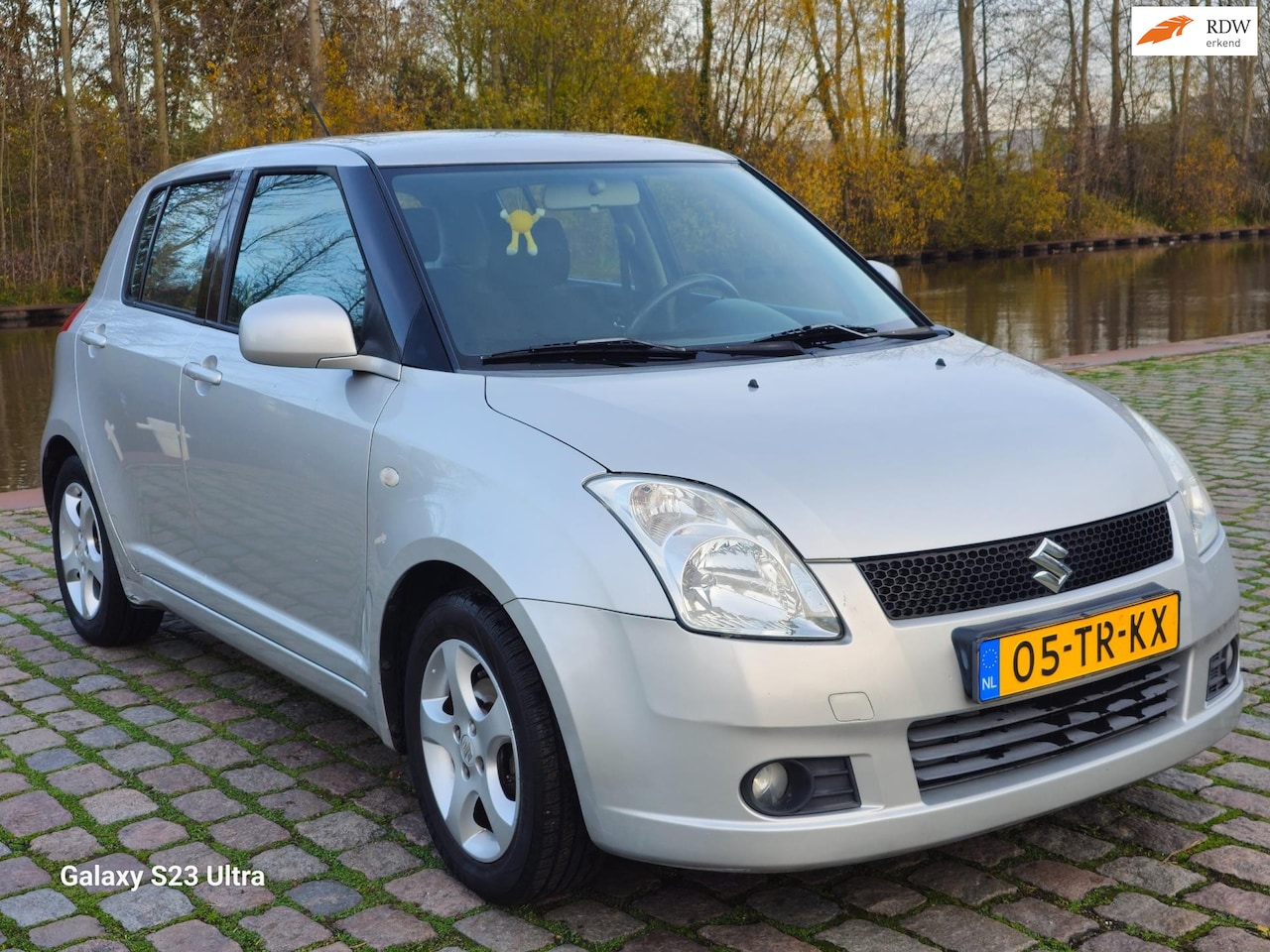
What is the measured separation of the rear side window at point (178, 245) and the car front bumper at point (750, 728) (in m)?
2.36

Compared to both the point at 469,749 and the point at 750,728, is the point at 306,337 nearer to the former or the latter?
the point at 469,749

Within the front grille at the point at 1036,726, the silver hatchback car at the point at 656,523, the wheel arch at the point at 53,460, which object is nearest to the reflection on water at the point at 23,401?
the wheel arch at the point at 53,460

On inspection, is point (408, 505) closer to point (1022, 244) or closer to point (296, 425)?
point (296, 425)

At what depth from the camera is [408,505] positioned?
126 inches

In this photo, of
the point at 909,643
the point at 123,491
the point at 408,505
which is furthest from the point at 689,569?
the point at 123,491

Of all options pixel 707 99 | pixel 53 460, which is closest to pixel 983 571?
pixel 53 460

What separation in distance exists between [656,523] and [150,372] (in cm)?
242

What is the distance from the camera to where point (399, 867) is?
3.38 meters

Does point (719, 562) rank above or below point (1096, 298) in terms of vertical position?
above

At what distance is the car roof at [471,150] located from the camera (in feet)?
12.9

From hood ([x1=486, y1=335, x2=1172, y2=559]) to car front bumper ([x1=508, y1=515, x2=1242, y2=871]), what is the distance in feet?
0.52

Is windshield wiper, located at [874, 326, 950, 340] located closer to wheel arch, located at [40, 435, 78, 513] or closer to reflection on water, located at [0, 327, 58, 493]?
wheel arch, located at [40, 435, 78, 513]

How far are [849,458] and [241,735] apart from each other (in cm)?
232

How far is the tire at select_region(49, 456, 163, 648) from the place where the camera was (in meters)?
5.14
